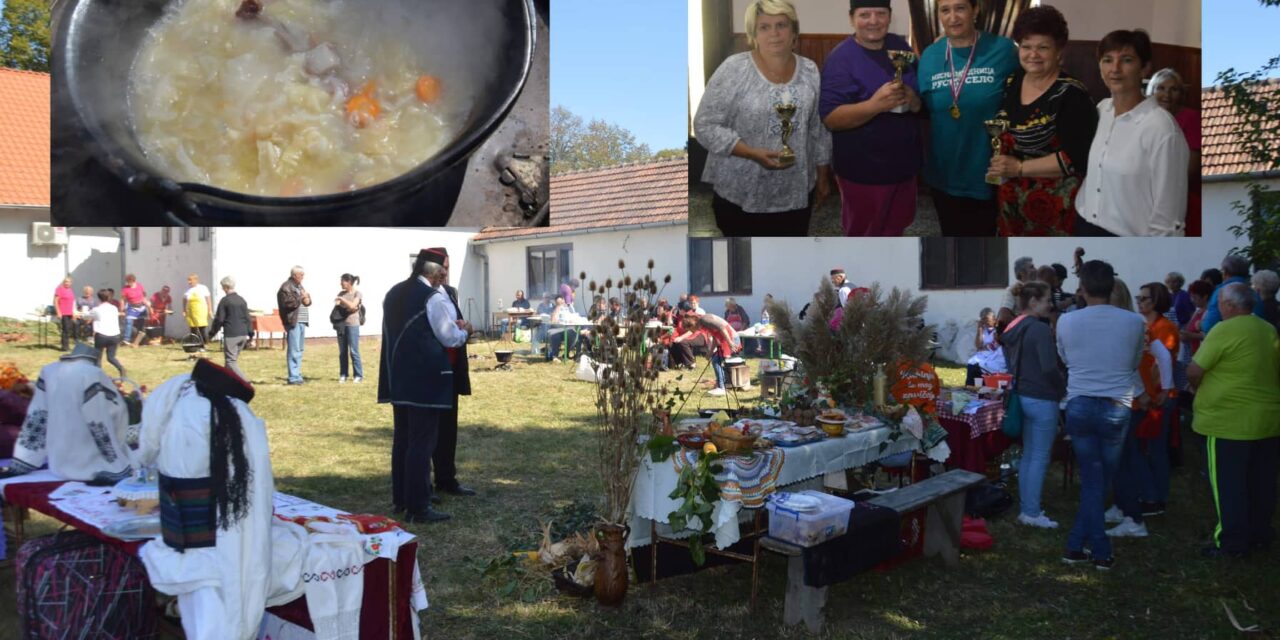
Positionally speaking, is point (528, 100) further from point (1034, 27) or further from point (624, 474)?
point (1034, 27)

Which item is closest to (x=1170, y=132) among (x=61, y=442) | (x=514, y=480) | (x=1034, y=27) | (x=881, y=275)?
(x=1034, y=27)

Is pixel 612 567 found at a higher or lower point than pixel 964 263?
lower

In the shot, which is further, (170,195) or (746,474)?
(746,474)

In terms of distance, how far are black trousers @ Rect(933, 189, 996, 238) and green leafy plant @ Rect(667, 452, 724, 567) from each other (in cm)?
353

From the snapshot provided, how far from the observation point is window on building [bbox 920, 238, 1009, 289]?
15516mm

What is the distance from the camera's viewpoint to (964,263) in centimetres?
1593

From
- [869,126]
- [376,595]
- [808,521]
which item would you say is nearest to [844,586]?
[808,521]

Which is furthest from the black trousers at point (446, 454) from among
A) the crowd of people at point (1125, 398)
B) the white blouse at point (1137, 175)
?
the white blouse at point (1137, 175)

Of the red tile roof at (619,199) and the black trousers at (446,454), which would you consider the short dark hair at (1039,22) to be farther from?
the red tile roof at (619,199)

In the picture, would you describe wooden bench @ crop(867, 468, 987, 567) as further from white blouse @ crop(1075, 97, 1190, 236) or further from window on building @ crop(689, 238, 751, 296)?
window on building @ crop(689, 238, 751, 296)

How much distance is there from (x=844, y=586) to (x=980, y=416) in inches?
79.7

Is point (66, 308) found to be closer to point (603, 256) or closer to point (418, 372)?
point (603, 256)

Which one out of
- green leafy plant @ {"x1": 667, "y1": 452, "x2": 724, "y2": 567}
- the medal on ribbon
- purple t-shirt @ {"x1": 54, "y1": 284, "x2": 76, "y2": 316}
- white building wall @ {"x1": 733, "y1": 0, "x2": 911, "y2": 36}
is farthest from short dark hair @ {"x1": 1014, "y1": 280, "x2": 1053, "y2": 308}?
purple t-shirt @ {"x1": 54, "y1": 284, "x2": 76, "y2": 316}

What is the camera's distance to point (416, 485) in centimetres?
603
